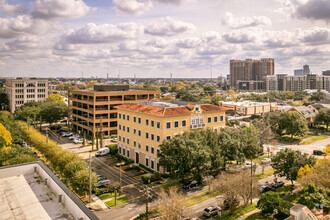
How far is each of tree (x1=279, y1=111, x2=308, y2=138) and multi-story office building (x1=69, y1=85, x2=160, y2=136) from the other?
4905 centimetres

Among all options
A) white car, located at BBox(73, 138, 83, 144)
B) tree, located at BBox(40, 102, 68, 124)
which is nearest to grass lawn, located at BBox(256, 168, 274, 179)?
white car, located at BBox(73, 138, 83, 144)

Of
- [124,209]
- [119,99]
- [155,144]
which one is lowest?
[124,209]

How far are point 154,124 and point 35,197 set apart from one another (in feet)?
117

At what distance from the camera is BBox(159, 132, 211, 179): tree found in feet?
160

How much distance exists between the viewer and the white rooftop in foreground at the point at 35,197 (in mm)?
21859

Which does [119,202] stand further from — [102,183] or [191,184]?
[191,184]

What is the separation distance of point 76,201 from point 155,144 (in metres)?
38.1

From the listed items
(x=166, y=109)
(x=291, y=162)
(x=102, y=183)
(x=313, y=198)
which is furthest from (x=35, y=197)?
(x=291, y=162)

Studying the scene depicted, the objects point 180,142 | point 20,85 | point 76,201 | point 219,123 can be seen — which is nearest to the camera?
point 76,201

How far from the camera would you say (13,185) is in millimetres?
28484

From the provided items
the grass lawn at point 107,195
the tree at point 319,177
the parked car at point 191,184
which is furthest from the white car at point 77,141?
the tree at point 319,177

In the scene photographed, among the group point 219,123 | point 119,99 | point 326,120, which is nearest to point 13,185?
point 219,123

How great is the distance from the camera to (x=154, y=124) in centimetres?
5931

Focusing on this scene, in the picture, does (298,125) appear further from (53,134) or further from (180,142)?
(53,134)
